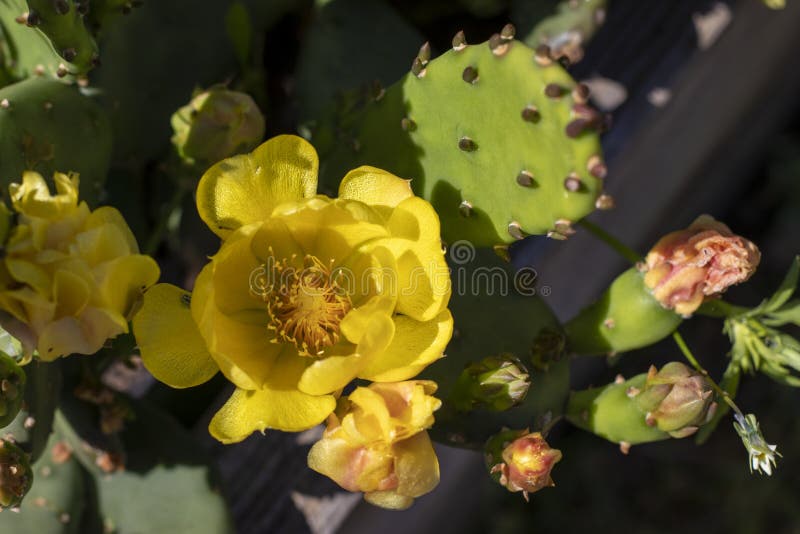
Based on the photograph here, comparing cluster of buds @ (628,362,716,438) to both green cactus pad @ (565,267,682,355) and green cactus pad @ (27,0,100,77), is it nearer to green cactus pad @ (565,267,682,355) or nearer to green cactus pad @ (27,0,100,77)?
green cactus pad @ (565,267,682,355)

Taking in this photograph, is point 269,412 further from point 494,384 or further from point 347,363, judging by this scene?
point 494,384

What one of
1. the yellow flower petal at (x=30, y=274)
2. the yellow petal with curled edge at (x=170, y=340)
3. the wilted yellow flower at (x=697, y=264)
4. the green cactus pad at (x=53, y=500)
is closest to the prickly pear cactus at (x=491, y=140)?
the wilted yellow flower at (x=697, y=264)

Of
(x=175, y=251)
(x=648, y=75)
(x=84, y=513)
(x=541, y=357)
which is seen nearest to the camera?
(x=541, y=357)

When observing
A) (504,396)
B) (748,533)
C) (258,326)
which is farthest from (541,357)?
(748,533)

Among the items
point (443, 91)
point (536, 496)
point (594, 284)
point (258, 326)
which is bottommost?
point (536, 496)

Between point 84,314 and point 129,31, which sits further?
point 129,31

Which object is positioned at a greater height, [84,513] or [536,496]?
[84,513]

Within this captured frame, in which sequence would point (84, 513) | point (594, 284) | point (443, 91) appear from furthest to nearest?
point (594, 284)
point (84, 513)
point (443, 91)

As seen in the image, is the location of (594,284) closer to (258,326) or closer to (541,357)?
(541,357)

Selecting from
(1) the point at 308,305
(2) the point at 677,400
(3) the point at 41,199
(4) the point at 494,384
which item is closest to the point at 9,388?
(3) the point at 41,199
